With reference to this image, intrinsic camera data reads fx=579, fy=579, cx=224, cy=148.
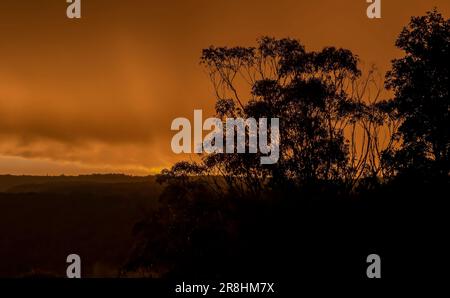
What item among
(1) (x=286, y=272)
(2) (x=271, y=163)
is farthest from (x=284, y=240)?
(2) (x=271, y=163)

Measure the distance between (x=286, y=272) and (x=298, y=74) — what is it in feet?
58.1

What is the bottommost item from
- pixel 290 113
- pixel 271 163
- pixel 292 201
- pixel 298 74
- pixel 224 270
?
pixel 224 270

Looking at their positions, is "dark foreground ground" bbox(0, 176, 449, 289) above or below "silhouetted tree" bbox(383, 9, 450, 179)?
below

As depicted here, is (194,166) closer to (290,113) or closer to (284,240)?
(290,113)

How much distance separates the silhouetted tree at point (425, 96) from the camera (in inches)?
1172

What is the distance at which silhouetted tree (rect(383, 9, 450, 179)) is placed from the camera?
1172 inches

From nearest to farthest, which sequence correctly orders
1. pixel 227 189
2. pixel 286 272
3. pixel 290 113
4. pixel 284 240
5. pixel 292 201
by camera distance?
pixel 286 272 < pixel 284 240 < pixel 292 201 < pixel 227 189 < pixel 290 113

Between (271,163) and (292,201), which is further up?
(271,163)

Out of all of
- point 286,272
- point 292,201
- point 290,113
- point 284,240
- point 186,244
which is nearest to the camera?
point 286,272

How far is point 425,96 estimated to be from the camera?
30125 millimetres

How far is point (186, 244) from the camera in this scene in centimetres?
3200

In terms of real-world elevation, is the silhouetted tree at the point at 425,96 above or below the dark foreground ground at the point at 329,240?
above

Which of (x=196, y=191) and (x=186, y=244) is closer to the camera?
(x=186, y=244)

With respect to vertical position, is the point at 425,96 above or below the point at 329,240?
above
